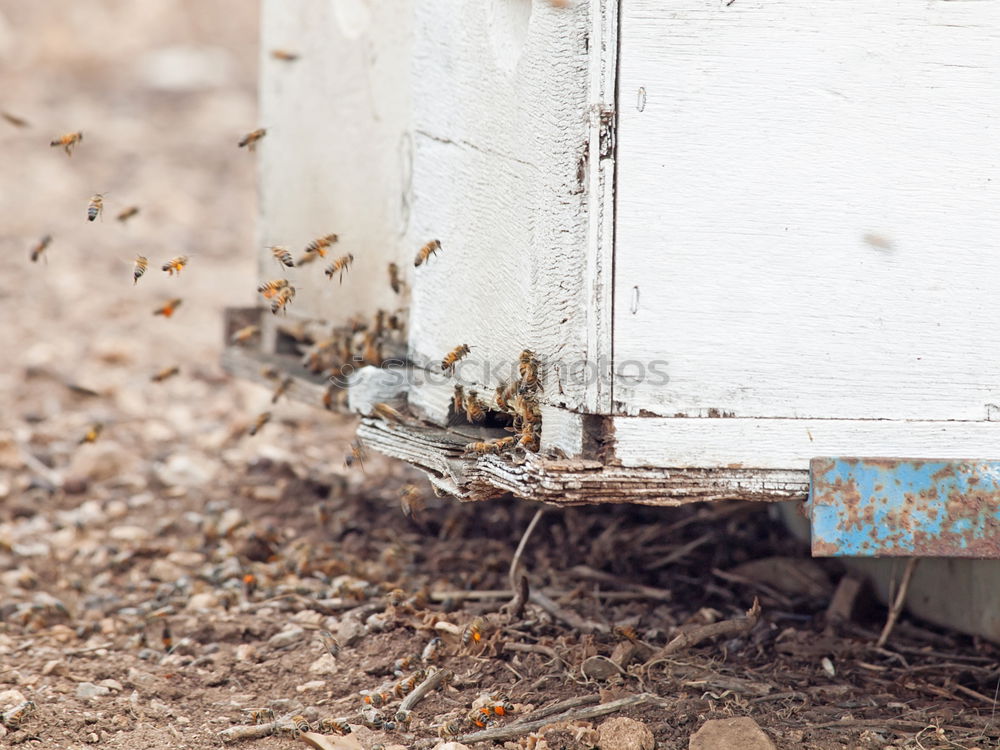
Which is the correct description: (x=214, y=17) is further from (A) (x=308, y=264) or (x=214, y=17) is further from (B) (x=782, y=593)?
(B) (x=782, y=593)

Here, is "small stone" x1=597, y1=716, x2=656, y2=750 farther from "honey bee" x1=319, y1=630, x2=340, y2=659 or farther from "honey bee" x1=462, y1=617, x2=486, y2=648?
"honey bee" x1=319, y1=630, x2=340, y2=659

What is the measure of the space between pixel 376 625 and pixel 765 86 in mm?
1930

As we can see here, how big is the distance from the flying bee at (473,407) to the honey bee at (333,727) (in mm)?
840

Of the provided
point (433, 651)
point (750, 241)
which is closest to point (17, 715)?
point (433, 651)

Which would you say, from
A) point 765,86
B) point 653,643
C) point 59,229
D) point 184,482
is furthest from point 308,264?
point 59,229

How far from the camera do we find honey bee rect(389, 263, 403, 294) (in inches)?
147

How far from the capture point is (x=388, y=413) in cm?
328

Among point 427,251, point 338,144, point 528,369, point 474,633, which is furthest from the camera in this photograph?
point 338,144

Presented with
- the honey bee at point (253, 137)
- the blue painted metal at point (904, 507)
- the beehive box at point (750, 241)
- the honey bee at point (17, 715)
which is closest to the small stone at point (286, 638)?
the honey bee at point (17, 715)

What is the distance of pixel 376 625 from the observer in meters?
3.51

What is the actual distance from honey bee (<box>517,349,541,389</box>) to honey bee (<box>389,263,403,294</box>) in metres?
1.09

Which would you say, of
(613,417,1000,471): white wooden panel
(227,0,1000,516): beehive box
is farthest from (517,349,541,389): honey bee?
(613,417,1000,471): white wooden panel

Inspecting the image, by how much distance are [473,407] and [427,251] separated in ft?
1.44

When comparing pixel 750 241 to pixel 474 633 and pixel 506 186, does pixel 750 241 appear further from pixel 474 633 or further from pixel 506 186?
pixel 474 633
